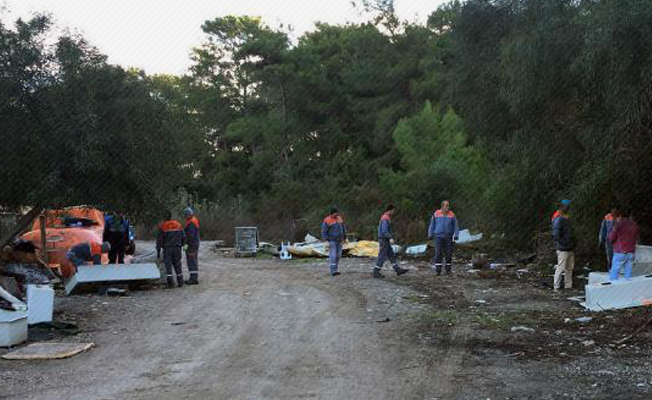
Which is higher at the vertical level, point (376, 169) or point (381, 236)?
point (376, 169)

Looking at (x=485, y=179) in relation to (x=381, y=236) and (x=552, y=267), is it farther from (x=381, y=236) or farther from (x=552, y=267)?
(x=381, y=236)

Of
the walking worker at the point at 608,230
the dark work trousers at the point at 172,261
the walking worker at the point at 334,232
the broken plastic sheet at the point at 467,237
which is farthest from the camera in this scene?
the broken plastic sheet at the point at 467,237

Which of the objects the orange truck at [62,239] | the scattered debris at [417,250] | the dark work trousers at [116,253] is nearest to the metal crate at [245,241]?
the scattered debris at [417,250]

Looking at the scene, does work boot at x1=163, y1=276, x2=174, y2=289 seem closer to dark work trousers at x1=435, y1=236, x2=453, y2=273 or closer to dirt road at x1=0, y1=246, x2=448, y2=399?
dirt road at x1=0, y1=246, x2=448, y2=399

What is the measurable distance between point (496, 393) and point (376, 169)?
115 feet

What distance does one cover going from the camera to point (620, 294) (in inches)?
428

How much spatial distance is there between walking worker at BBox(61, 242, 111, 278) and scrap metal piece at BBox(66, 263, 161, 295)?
0.58 meters

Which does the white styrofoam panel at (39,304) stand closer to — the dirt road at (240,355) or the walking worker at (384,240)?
the dirt road at (240,355)

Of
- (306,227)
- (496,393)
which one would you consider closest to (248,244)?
(306,227)

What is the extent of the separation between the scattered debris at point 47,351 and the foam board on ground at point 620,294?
24.6 ft

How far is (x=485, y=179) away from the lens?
28516 millimetres

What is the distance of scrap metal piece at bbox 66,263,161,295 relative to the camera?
1365 cm

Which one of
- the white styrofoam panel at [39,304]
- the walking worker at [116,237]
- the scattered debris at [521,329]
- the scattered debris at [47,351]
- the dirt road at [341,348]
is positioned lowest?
the scattered debris at [47,351]

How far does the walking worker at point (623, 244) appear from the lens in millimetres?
12398
